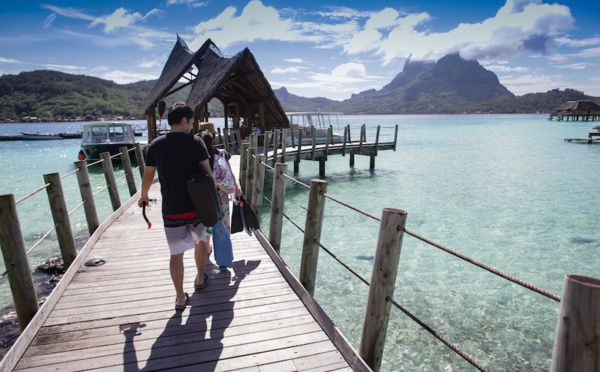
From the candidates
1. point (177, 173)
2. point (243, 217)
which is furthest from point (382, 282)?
point (243, 217)

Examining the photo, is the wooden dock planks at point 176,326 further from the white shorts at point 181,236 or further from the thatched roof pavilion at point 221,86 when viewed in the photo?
the thatched roof pavilion at point 221,86

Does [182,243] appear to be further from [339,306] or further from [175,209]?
[339,306]

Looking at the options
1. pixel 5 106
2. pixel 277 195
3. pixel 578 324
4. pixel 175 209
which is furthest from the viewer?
pixel 5 106

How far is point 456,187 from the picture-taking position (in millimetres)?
16672

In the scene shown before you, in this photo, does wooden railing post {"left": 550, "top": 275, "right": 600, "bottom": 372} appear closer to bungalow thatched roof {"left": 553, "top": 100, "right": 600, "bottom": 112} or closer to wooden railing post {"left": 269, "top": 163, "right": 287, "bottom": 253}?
wooden railing post {"left": 269, "top": 163, "right": 287, "bottom": 253}

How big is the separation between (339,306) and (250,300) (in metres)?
2.66

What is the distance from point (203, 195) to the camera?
2951 mm

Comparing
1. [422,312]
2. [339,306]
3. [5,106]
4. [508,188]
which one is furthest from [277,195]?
[5,106]

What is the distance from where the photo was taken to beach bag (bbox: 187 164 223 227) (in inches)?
115

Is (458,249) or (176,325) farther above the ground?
(176,325)

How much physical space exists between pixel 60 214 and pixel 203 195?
2573mm

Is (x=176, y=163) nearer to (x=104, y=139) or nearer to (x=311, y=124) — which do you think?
(x=104, y=139)

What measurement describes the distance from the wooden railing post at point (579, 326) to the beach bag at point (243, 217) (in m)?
3.71

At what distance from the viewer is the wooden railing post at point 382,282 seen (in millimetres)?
2342
